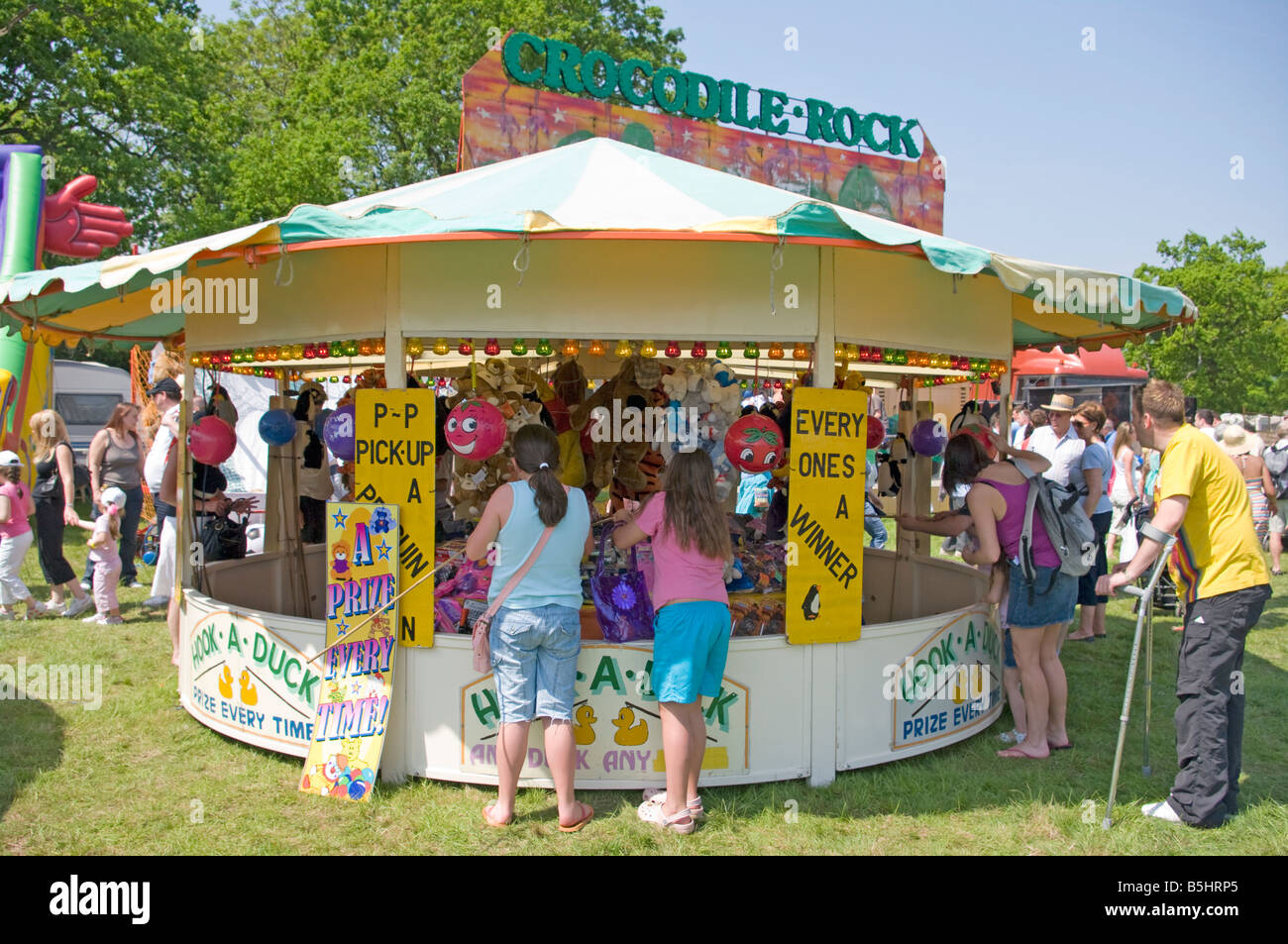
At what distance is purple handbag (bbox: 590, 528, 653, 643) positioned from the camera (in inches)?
199

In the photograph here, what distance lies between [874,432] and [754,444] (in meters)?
2.14

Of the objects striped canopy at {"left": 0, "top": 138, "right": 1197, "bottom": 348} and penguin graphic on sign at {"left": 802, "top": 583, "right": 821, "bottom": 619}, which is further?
penguin graphic on sign at {"left": 802, "top": 583, "right": 821, "bottom": 619}

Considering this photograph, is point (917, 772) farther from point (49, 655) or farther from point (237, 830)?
point (49, 655)

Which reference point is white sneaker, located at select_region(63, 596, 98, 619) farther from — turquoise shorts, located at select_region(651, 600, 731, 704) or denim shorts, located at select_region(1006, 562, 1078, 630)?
denim shorts, located at select_region(1006, 562, 1078, 630)

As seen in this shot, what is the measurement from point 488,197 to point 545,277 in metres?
0.63

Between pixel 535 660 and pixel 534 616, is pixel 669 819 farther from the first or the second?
pixel 534 616

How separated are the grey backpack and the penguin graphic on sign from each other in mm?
1277

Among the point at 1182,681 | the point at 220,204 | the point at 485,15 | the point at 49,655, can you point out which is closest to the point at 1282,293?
the point at 485,15

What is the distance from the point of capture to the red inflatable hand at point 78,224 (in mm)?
11969

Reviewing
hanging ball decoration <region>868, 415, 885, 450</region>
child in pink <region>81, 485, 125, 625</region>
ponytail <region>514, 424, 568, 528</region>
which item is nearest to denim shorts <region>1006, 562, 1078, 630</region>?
hanging ball decoration <region>868, 415, 885, 450</region>

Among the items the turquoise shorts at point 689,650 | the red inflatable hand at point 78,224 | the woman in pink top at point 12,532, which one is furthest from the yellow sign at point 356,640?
the red inflatable hand at point 78,224

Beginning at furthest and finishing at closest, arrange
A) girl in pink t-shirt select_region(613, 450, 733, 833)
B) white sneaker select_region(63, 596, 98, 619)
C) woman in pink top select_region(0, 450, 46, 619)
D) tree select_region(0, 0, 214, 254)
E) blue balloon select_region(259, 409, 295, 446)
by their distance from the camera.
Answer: tree select_region(0, 0, 214, 254) < white sneaker select_region(63, 596, 98, 619) < woman in pink top select_region(0, 450, 46, 619) < blue balloon select_region(259, 409, 295, 446) < girl in pink t-shirt select_region(613, 450, 733, 833)

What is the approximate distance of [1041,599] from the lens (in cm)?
526

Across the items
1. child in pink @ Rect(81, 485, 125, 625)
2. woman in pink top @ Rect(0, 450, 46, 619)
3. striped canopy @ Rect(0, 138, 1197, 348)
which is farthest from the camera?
child in pink @ Rect(81, 485, 125, 625)
